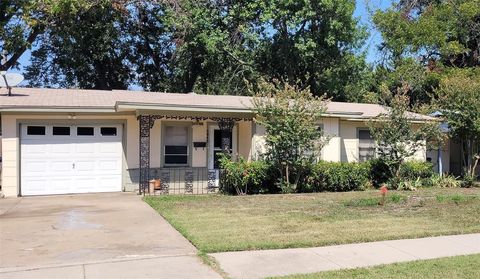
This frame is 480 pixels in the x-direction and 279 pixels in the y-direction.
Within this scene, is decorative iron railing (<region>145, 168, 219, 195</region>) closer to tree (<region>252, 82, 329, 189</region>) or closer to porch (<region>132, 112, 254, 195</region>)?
porch (<region>132, 112, 254, 195</region>)

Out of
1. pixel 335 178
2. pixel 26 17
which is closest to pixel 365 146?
pixel 335 178

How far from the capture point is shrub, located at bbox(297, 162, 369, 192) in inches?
642

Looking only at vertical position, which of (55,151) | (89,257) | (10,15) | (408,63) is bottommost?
(89,257)

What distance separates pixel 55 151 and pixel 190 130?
4475mm

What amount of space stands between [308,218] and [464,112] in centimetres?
1073

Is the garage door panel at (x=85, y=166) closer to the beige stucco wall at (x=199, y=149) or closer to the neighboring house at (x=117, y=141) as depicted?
the neighboring house at (x=117, y=141)

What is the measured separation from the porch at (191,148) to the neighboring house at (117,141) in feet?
0.11

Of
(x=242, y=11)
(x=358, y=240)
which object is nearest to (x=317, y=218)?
(x=358, y=240)

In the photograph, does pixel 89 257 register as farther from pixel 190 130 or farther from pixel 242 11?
pixel 242 11

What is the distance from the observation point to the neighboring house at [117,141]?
15031mm

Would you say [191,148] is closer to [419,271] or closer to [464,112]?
[464,112]

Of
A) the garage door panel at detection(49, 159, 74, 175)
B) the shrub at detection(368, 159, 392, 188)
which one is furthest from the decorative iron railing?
the shrub at detection(368, 159, 392, 188)

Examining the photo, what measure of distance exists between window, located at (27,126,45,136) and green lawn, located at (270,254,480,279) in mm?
11567

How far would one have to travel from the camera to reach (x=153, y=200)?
13.5m
